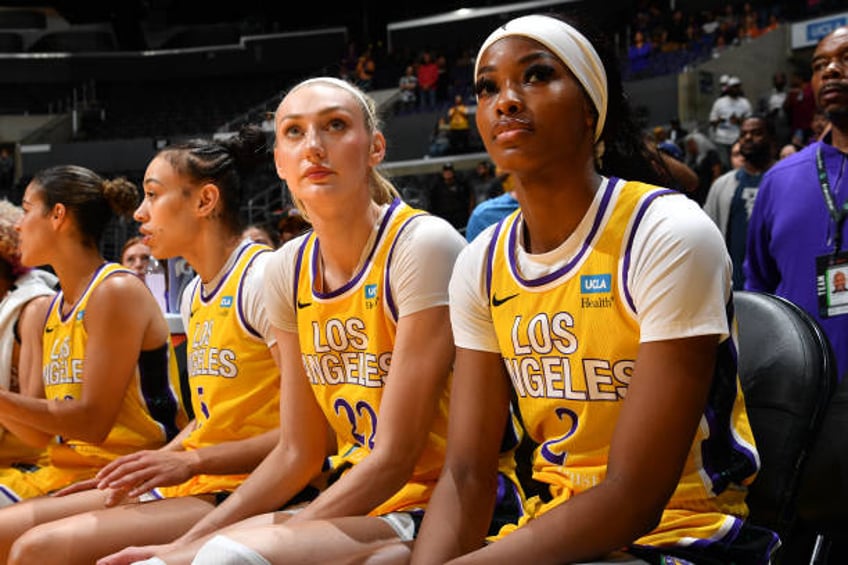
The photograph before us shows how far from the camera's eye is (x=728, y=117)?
40.6 ft

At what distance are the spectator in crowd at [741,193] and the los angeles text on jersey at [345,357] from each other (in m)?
2.82

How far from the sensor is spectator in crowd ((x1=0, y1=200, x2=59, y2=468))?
3426 mm

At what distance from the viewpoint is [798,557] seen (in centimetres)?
204

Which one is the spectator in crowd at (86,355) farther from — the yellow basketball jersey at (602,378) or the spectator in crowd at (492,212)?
the yellow basketball jersey at (602,378)

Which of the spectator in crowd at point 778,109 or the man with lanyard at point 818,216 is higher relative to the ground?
the spectator in crowd at point 778,109

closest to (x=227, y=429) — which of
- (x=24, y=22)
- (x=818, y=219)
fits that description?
(x=818, y=219)

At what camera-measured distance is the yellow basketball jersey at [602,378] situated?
64.4 inches

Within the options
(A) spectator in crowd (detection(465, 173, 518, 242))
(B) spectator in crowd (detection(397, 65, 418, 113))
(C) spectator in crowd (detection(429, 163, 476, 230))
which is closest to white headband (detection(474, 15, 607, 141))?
(A) spectator in crowd (detection(465, 173, 518, 242))

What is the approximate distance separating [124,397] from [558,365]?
1917mm

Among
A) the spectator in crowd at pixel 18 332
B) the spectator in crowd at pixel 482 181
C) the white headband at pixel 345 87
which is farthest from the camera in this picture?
the spectator in crowd at pixel 482 181

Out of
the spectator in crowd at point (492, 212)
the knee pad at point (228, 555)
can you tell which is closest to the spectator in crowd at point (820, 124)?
the spectator in crowd at point (492, 212)

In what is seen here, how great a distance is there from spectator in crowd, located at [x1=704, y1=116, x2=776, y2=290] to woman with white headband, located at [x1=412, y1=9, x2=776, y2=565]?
9.38 ft

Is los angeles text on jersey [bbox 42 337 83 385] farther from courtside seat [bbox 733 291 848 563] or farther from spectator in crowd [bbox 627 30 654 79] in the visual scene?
spectator in crowd [bbox 627 30 654 79]

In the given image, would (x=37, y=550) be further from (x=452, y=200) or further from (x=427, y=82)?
(x=427, y=82)
